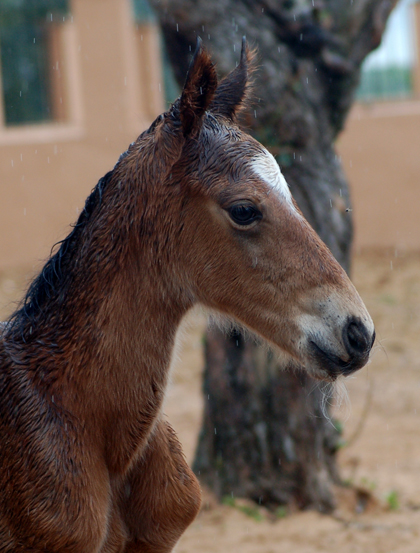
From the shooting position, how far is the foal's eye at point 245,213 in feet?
7.86

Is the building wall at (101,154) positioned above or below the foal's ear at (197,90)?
below

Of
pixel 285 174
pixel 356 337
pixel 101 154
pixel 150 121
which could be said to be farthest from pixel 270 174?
pixel 150 121

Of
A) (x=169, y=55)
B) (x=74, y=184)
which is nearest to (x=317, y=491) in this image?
(x=169, y=55)

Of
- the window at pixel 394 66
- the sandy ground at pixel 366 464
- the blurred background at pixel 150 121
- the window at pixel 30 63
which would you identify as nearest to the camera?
the sandy ground at pixel 366 464

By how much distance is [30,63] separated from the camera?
49.0 feet

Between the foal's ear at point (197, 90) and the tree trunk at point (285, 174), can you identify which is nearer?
the foal's ear at point (197, 90)

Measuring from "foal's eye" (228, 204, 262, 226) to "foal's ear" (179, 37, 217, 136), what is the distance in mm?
319

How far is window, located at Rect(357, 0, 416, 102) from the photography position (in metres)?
12.0

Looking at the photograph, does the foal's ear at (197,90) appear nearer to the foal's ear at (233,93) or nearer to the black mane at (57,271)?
the foal's ear at (233,93)

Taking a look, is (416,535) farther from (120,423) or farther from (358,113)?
(358,113)

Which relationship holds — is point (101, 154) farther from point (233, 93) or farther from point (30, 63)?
point (233, 93)

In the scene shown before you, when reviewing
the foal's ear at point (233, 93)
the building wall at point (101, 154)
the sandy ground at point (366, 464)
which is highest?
the foal's ear at point (233, 93)

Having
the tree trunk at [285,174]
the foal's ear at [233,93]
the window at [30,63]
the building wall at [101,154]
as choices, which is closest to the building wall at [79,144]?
the building wall at [101,154]

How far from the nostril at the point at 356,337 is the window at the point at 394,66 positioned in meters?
10.4
